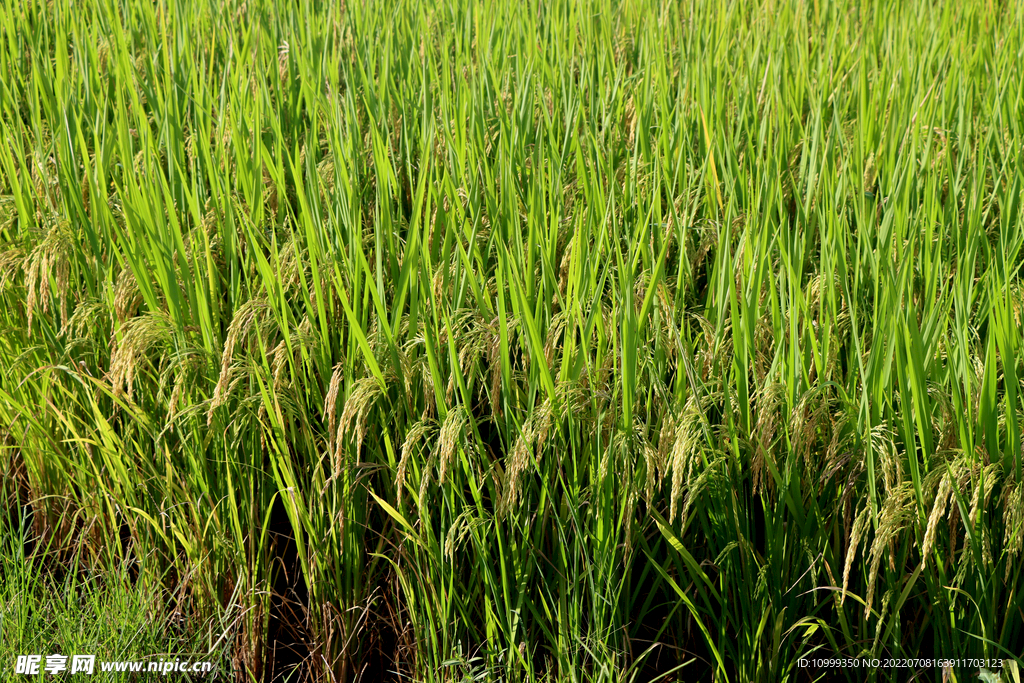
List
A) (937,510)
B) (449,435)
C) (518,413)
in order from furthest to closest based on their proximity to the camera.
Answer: (518,413) → (449,435) → (937,510)

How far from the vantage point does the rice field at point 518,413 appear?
1.33 meters

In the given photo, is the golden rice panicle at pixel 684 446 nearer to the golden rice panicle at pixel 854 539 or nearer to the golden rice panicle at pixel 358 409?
the golden rice panicle at pixel 854 539

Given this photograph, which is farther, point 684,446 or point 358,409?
Answer: point 358,409

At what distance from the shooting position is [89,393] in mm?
1607

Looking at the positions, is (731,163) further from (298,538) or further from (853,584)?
(298,538)

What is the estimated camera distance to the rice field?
1326 millimetres

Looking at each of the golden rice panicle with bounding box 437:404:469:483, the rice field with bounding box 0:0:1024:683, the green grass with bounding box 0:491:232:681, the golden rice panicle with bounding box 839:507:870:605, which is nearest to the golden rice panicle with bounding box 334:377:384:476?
→ the rice field with bounding box 0:0:1024:683

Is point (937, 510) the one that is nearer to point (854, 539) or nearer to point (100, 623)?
point (854, 539)

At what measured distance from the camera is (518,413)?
1.46 metres

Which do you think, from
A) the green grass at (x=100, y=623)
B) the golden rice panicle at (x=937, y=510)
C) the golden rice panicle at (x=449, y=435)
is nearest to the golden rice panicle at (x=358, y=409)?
the golden rice panicle at (x=449, y=435)

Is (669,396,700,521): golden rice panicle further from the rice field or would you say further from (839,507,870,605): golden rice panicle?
(839,507,870,605): golden rice panicle

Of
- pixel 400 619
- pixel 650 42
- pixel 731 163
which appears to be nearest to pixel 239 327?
pixel 400 619

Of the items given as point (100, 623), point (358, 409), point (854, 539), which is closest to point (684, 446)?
point (854, 539)

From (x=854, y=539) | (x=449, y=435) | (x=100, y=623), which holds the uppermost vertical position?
(x=449, y=435)
